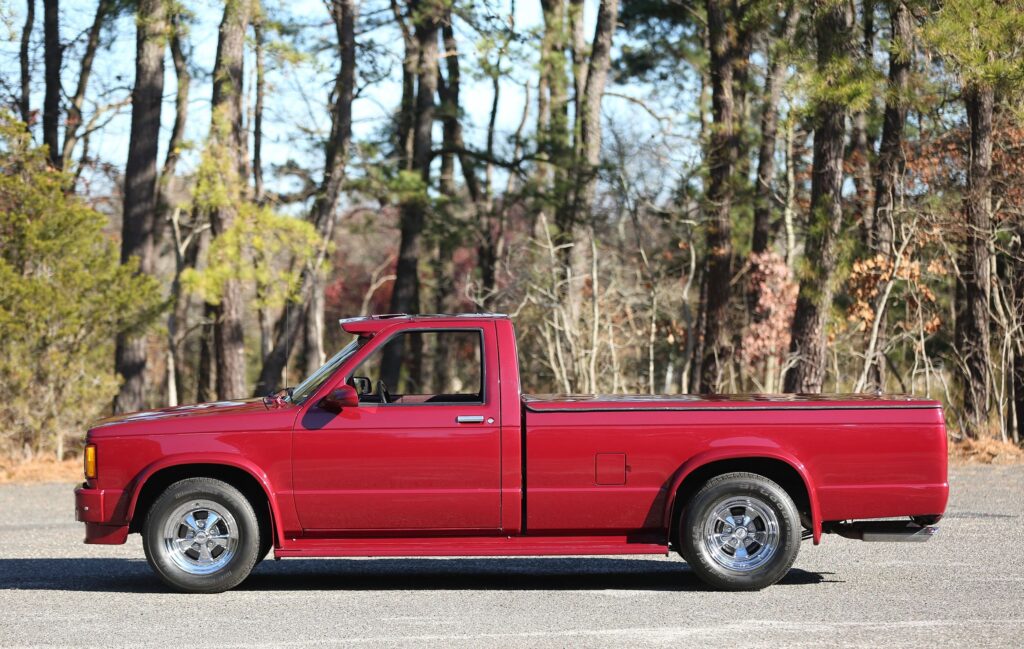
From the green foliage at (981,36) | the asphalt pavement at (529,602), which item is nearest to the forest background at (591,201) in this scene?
the green foliage at (981,36)

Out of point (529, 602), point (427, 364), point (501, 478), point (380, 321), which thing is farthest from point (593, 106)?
point (529, 602)

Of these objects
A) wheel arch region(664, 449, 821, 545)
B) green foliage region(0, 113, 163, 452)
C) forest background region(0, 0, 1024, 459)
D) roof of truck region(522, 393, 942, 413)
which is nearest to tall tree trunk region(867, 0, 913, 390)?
forest background region(0, 0, 1024, 459)

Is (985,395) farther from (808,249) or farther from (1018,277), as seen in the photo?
(808,249)

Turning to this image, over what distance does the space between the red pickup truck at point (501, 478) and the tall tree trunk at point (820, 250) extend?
10400 millimetres

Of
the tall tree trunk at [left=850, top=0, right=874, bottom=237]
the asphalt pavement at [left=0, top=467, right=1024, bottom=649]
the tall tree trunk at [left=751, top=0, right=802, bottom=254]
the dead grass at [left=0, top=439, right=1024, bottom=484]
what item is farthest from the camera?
the tall tree trunk at [left=751, top=0, right=802, bottom=254]

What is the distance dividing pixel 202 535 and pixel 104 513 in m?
0.65

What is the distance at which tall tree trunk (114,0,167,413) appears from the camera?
75.8 ft

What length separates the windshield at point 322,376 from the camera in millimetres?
8789

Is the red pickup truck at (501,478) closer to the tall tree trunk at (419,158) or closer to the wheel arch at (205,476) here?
the wheel arch at (205,476)

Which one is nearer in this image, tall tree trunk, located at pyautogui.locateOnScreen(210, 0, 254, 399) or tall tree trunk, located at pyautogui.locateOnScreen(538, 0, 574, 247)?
tall tree trunk, located at pyautogui.locateOnScreen(210, 0, 254, 399)

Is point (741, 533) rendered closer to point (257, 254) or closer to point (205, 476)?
point (205, 476)

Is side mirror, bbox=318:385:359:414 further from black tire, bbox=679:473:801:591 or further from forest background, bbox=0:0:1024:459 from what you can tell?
forest background, bbox=0:0:1024:459

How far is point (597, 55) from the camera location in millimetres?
26672

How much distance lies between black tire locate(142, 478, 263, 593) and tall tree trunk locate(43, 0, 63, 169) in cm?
2358
